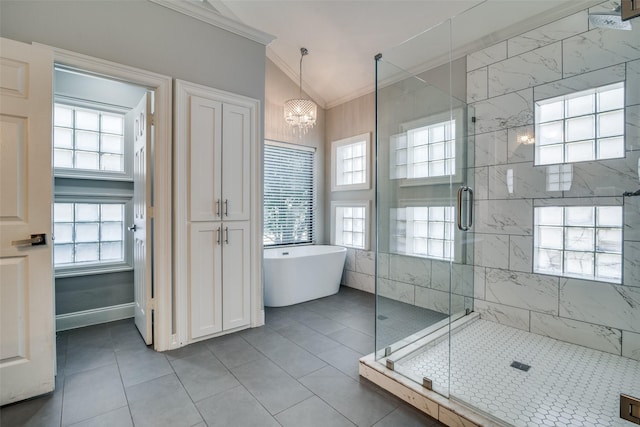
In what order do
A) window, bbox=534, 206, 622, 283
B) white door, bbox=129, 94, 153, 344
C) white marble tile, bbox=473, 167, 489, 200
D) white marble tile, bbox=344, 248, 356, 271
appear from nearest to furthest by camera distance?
1. window, bbox=534, 206, 622, 283
2. white door, bbox=129, 94, 153, 344
3. white marble tile, bbox=473, 167, 489, 200
4. white marble tile, bbox=344, 248, 356, 271

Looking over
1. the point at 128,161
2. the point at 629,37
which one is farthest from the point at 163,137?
the point at 629,37

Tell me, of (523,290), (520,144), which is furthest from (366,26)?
(523,290)

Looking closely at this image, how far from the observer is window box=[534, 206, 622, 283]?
7.20ft

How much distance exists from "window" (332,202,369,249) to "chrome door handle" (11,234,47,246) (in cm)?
321

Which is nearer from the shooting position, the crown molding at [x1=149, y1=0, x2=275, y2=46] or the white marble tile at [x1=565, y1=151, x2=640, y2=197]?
the white marble tile at [x1=565, y1=151, x2=640, y2=197]

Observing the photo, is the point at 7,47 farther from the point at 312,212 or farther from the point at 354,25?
the point at 312,212

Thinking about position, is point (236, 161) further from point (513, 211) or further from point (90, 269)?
point (513, 211)

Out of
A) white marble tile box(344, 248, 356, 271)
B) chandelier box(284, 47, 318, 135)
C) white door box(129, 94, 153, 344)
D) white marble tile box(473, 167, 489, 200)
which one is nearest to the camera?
white door box(129, 94, 153, 344)

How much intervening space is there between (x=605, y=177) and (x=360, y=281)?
108 inches

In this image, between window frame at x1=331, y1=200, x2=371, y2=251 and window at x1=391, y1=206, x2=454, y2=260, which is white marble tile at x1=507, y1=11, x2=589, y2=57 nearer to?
window at x1=391, y1=206, x2=454, y2=260

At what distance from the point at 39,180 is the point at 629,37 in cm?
396

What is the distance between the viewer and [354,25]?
3186mm

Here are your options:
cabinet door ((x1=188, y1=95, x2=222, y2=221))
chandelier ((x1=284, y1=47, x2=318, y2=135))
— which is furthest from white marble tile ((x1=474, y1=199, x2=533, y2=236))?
cabinet door ((x1=188, y1=95, x2=222, y2=221))

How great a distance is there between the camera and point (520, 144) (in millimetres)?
2699
